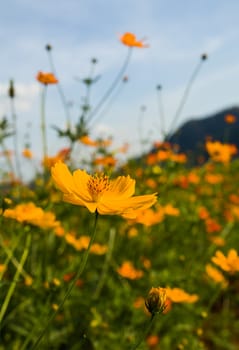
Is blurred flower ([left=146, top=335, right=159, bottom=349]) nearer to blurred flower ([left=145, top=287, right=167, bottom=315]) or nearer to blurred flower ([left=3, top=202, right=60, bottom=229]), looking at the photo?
blurred flower ([left=3, top=202, right=60, bottom=229])

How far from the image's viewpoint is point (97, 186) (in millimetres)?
824

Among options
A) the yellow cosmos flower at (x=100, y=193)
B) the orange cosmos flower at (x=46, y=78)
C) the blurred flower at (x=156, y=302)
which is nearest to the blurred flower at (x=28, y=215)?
the yellow cosmos flower at (x=100, y=193)

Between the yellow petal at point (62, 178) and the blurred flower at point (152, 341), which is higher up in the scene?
the yellow petal at point (62, 178)

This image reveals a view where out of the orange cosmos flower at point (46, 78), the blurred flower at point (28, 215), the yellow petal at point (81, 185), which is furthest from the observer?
the orange cosmos flower at point (46, 78)

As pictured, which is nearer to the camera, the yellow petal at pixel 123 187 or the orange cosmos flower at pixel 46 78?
the yellow petal at pixel 123 187

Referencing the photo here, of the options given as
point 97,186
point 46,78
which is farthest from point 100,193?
point 46,78

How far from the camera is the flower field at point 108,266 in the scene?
1.25m

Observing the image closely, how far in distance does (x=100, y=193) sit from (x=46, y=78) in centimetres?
144

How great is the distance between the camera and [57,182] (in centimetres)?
73

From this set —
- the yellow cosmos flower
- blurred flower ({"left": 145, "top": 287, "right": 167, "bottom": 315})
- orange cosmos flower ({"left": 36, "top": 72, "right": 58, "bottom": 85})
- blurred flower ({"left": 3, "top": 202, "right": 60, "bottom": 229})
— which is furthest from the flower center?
orange cosmos flower ({"left": 36, "top": 72, "right": 58, "bottom": 85})

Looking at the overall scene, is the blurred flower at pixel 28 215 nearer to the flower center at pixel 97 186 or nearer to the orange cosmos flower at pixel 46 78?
the flower center at pixel 97 186

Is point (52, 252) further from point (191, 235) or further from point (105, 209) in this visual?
point (105, 209)

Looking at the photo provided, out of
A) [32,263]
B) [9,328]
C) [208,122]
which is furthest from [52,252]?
[208,122]

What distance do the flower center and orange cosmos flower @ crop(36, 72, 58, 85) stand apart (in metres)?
1.33
